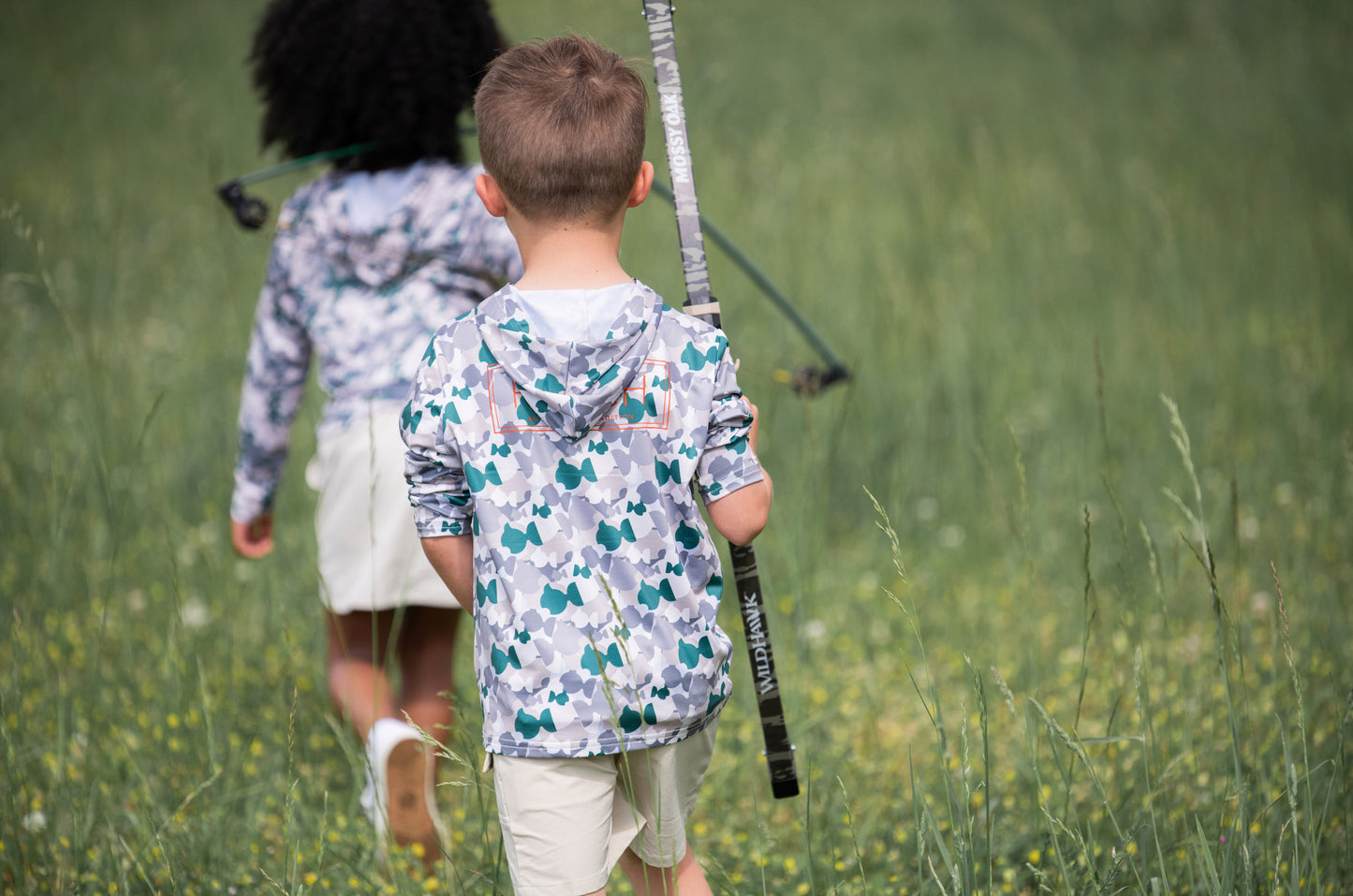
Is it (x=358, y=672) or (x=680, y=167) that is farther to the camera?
(x=358, y=672)

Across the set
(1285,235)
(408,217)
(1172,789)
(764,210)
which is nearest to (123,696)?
(408,217)

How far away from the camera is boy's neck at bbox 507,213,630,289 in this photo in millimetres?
1386

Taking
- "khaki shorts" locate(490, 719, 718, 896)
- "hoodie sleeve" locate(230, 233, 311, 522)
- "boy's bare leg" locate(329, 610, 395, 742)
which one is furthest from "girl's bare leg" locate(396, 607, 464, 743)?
"khaki shorts" locate(490, 719, 718, 896)

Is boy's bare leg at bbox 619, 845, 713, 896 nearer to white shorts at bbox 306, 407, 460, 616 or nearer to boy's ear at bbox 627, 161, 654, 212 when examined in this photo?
white shorts at bbox 306, 407, 460, 616

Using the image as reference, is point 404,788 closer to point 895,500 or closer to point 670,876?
point 670,876

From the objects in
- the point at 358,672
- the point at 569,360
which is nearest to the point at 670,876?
the point at 569,360

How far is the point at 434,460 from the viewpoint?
4.62ft

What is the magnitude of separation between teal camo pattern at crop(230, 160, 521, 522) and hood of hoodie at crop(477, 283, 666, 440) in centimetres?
75

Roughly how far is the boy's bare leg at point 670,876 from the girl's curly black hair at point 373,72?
4.41 feet

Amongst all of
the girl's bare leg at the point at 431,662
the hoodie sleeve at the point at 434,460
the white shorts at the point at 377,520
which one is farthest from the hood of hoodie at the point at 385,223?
the hoodie sleeve at the point at 434,460

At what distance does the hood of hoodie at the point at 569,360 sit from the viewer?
4.37 ft

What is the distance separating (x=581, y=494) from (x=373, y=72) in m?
1.18

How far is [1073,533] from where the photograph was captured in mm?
3723

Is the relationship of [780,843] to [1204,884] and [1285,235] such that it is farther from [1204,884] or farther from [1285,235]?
[1285,235]
